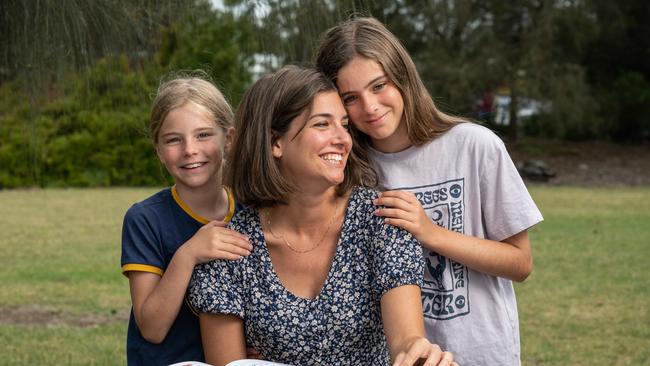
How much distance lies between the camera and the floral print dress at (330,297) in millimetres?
A: 2258

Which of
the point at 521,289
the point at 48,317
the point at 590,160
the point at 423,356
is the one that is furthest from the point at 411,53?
the point at 423,356

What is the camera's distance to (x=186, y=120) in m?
2.68

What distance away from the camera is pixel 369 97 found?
2520 millimetres

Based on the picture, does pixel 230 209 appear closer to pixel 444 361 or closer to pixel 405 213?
pixel 405 213

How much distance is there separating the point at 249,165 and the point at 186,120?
37 centimetres

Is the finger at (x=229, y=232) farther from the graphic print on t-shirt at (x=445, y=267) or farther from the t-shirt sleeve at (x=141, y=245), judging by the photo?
the graphic print on t-shirt at (x=445, y=267)

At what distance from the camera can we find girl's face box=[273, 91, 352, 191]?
234cm

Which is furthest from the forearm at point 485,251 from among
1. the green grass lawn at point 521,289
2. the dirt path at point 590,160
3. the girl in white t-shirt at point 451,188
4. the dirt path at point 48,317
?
the dirt path at point 590,160

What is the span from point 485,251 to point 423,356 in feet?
1.75

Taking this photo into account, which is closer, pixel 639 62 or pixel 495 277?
pixel 495 277

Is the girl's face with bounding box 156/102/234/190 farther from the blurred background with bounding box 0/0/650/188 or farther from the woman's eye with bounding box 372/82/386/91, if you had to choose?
the blurred background with bounding box 0/0/650/188

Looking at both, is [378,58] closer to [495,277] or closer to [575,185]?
[495,277]

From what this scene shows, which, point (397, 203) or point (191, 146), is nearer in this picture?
point (397, 203)

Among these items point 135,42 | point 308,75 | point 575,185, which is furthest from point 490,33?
point 308,75
